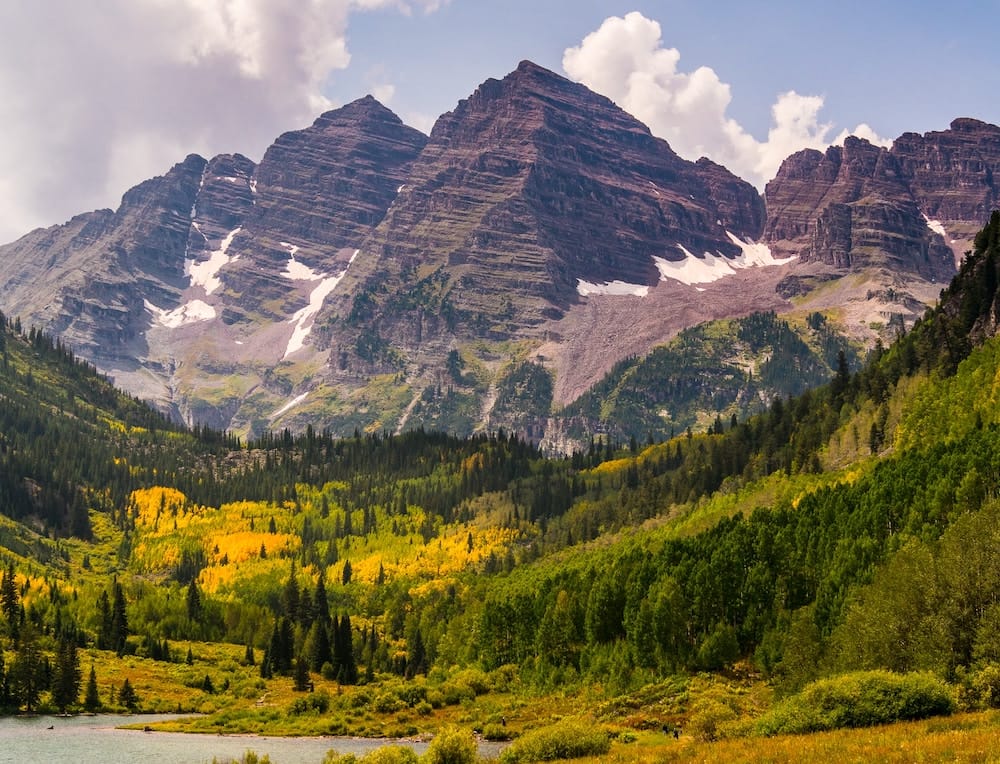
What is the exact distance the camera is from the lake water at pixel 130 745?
92000 mm

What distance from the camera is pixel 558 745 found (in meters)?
67.6

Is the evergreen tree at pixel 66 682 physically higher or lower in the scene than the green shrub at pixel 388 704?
higher

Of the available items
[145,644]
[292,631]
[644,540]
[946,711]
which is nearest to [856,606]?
[946,711]

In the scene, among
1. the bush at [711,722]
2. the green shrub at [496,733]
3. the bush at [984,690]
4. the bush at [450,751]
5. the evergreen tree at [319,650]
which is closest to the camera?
the bush at [984,690]

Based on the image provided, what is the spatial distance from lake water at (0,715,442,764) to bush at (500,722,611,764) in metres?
30.1

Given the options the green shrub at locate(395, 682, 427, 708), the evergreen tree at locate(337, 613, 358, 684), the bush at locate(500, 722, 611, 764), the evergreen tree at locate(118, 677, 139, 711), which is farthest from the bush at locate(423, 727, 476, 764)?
the evergreen tree at locate(337, 613, 358, 684)

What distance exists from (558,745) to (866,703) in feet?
66.3

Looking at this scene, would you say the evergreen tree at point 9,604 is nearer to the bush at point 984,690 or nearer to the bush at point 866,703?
the bush at point 866,703

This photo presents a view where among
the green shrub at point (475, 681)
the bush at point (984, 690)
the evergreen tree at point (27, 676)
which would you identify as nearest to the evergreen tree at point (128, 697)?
the evergreen tree at point (27, 676)

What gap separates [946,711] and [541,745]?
83.4 feet

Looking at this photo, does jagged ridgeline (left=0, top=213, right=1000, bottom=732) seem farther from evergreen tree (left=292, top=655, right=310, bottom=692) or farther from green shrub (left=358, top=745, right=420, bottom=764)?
green shrub (left=358, top=745, right=420, bottom=764)

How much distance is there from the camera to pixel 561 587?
466 feet

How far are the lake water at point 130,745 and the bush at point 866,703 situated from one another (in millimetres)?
45488

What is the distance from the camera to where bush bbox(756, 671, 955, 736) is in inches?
2322
